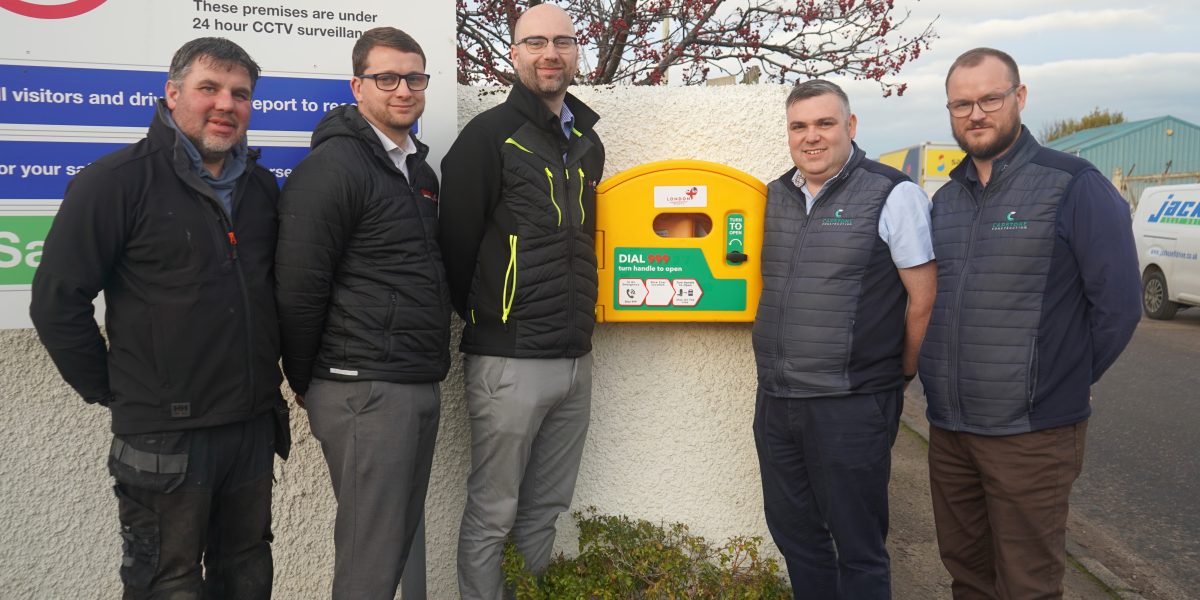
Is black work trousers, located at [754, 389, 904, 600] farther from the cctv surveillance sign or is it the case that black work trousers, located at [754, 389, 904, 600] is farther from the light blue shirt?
the cctv surveillance sign

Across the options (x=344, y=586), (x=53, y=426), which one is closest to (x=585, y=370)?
(x=344, y=586)

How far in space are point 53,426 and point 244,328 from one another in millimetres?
1140

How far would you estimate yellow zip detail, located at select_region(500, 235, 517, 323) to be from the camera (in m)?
2.62

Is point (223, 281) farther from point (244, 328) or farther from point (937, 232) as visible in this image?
point (937, 232)

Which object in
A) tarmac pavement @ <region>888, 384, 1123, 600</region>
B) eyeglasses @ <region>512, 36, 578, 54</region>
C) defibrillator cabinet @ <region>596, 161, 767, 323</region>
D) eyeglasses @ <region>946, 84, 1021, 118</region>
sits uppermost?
eyeglasses @ <region>512, 36, 578, 54</region>

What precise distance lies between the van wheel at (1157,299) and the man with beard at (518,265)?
12.0 m

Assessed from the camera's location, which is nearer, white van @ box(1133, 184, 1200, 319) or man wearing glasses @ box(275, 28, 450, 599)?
man wearing glasses @ box(275, 28, 450, 599)

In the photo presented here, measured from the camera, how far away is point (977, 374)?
101 inches

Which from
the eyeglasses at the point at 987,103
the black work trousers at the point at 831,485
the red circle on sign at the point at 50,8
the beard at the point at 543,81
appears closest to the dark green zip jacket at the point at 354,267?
the beard at the point at 543,81

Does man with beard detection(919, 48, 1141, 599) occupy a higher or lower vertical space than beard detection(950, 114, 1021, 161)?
lower

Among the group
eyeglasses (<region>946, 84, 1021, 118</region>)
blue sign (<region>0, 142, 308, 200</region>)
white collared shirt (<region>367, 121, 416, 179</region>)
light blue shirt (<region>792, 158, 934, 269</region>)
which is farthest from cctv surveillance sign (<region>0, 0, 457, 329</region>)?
eyeglasses (<region>946, 84, 1021, 118</region>)

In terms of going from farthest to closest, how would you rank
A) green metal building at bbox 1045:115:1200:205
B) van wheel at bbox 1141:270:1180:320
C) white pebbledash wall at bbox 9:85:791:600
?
green metal building at bbox 1045:115:1200:205 → van wheel at bbox 1141:270:1180:320 → white pebbledash wall at bbox 9:85:791:600

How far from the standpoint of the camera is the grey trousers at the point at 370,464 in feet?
8.04

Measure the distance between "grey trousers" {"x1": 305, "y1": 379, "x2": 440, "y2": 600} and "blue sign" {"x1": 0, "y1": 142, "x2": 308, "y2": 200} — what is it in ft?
2.57
